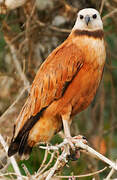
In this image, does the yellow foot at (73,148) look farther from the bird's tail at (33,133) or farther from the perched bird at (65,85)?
the bird's tail at (33,133)

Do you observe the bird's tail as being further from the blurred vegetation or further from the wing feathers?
the blurred vegetation

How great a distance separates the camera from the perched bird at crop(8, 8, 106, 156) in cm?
399

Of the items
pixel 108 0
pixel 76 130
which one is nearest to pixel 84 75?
pixel 76 130

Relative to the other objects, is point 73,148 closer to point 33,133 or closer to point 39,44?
point 33,133

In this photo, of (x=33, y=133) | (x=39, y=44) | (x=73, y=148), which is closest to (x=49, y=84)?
(x=33, y=133)

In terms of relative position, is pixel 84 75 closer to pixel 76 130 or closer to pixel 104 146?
pixel 76 130

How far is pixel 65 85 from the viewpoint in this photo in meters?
4.04

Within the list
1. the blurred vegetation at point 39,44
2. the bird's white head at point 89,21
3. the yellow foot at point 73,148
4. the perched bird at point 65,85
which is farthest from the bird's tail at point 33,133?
the bird's white head at point 89,21

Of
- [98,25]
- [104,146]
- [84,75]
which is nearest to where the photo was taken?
[84,75]

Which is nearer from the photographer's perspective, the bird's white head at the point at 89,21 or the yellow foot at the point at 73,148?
the yellow foot at the point at 73,148

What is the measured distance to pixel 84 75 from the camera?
3961 mm

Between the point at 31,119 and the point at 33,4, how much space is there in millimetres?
1466

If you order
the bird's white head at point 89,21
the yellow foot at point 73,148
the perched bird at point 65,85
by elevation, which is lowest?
the yellow foot at point 73,148

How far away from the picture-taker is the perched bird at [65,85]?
399 cm
